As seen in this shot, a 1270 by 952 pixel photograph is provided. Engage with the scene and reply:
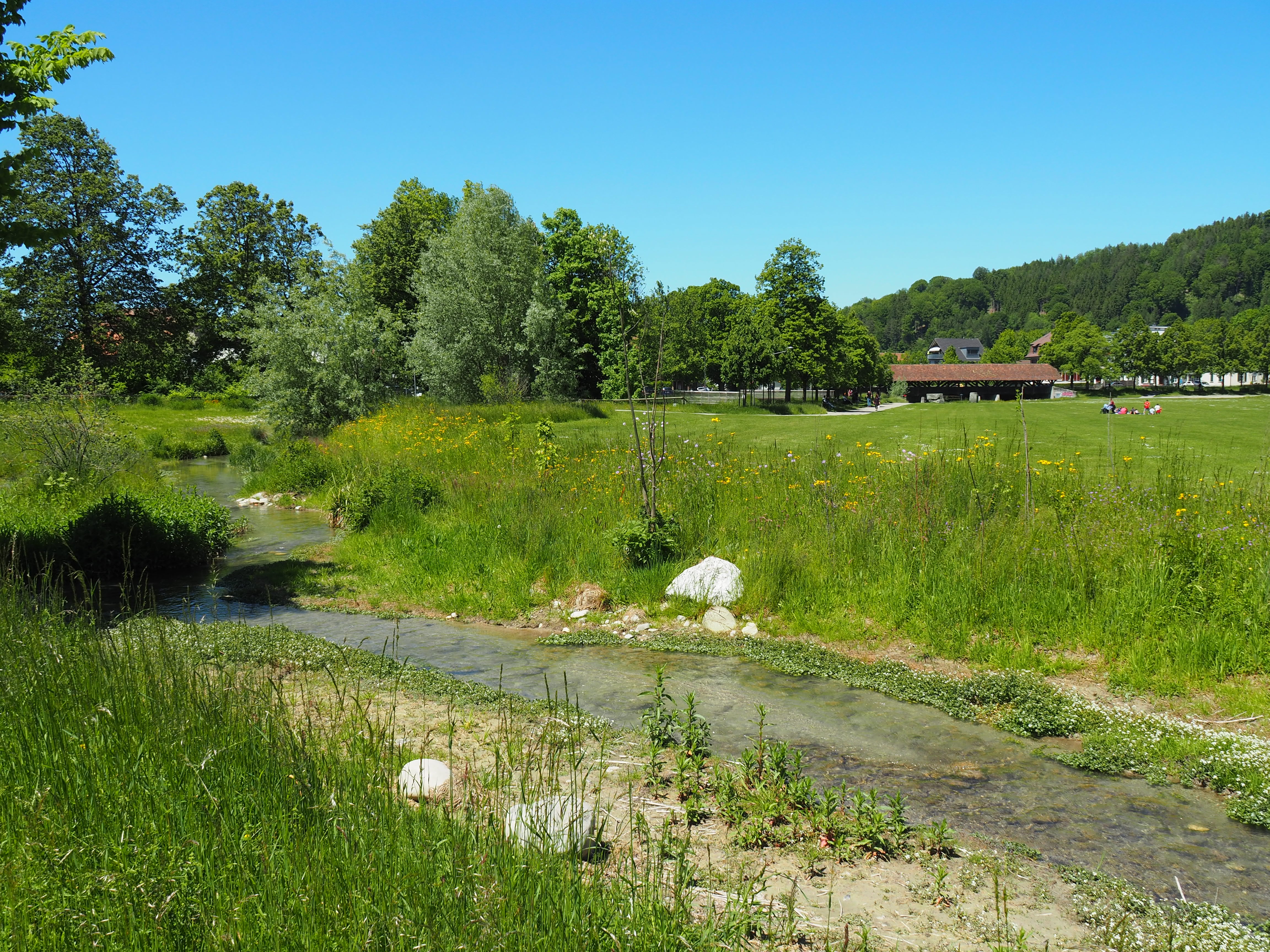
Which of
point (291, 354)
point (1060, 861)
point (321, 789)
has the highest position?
point (291, 354)

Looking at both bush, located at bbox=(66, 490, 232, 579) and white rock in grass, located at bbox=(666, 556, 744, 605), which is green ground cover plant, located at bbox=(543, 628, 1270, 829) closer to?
white rock in grass, located at bbox=(666, 556, 744, 605)

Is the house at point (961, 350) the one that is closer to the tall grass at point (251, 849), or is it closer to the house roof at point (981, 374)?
the house roof at point (981, 374)

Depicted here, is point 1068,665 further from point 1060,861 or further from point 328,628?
point 328,628

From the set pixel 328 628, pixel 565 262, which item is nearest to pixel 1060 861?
pixel 328 628

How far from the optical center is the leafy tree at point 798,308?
59.4m

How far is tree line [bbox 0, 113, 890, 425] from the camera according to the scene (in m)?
28.8

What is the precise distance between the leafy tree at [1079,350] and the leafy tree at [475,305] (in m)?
95.4

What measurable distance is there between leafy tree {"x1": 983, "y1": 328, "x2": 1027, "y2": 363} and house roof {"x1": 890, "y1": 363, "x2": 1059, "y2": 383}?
5106 centimetres

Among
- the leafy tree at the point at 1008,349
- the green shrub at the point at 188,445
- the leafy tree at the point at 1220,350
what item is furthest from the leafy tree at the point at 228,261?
the leafy tree at the point at 1008,349

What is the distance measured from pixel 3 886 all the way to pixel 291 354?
2729 cm

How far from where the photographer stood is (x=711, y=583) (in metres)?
9.26

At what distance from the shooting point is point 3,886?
2.64 meters

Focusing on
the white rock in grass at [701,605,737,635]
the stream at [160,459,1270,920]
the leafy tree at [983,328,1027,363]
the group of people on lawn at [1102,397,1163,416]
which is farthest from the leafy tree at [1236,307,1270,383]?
the stream at [160,459,1270,920]

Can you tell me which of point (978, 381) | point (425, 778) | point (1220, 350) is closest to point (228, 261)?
point (425, 778)
